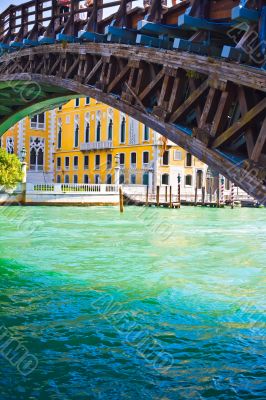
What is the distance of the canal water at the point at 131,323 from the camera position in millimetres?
4789

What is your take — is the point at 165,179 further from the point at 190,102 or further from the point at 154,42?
the point at 190,102

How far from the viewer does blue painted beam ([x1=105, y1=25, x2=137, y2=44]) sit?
8.44m

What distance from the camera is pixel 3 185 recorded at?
32.7m

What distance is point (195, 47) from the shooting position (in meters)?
6.80

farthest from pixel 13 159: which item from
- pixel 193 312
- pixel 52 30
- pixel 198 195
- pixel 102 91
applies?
pixel 193 312

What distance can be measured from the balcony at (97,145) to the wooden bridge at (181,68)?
31193 mm

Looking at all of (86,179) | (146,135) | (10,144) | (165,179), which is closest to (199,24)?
(146,135)

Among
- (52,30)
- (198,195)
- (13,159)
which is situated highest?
(52,30)

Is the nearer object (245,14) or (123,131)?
(245,14)

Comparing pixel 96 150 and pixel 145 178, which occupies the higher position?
pixel 96 150

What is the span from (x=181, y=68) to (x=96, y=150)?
37945 millimetres

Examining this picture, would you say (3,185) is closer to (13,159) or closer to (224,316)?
(13,159)

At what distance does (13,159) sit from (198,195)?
16.3m

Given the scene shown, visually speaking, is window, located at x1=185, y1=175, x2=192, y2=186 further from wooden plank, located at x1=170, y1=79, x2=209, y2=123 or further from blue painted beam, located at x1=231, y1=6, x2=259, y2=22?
blue painted beam, located at x1=231, y1=6, x2=259, y2=22
